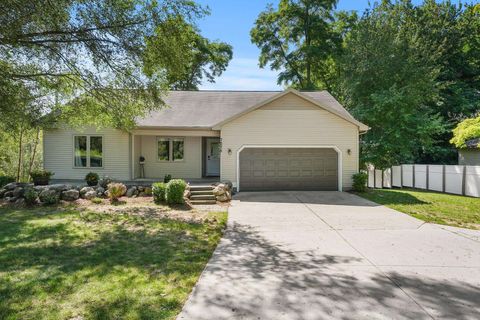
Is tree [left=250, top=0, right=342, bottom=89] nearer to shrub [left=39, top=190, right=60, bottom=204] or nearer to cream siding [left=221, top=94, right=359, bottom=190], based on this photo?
cream siding [left=221, top=94, right=359, bottom=190]

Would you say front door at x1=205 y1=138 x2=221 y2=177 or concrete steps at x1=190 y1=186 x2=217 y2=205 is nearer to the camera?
concrete steps at x1=190 y1=186 x2=217 y2=205

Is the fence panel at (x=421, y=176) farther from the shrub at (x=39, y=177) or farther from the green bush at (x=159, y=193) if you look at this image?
the shrub at (x=39, y=177)

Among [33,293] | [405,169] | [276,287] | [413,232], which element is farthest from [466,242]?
[405,169]

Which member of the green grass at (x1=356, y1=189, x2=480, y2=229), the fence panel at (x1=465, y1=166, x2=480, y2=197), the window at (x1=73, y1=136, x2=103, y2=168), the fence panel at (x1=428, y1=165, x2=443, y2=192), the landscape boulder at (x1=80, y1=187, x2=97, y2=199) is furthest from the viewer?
the fence panel at (x1=428, y1=165, x2=443, y2=192)

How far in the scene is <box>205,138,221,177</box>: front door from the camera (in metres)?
16.9

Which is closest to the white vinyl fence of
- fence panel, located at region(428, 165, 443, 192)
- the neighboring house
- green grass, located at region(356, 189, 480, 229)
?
fence panel, located at region(428, 165, 443, 192)

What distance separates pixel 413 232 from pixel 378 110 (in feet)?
44.1

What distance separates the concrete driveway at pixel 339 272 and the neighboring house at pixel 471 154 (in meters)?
13.1

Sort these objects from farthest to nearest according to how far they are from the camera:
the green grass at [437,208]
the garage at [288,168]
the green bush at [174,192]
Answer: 1. the garage at [288,168]
2. the green bush at [174,192]
3. the green grass at [437,208]

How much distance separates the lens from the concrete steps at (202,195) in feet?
38.0

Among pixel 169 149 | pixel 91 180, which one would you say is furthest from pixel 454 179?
pixel 91 180

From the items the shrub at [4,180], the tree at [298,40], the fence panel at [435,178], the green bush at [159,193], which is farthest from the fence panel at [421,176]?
the shrub at [4,180]

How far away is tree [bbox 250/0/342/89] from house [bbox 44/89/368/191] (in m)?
14.4

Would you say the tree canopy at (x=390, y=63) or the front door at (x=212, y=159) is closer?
the front door at (x=212, y=159)
